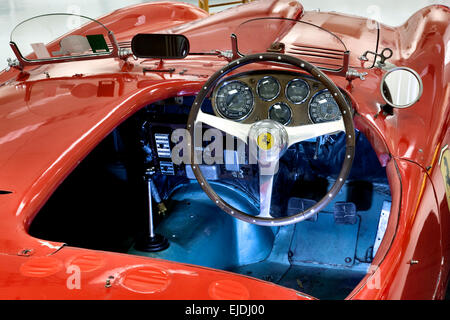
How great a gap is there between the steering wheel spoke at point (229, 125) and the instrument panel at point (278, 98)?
94 mm

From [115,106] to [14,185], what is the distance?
0.61 metres

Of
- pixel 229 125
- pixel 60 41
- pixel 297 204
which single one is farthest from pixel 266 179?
pixel 60 41

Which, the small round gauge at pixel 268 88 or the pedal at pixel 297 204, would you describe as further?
the pedal at pixel 297 204

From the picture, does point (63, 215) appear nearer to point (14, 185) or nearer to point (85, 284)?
point (14, 185)

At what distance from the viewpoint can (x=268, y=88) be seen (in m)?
1.99

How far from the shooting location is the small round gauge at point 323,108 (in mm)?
1956

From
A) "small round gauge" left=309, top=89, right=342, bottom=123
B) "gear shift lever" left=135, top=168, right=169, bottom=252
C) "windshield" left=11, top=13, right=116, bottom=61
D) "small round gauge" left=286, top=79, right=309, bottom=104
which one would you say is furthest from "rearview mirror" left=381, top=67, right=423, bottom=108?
"windshield" left=11, top=13, right=116, bottom=61

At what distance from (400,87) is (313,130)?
485 mm

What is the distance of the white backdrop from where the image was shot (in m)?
7.43

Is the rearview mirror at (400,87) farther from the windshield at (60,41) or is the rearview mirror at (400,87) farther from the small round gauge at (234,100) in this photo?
the windshield at (60,41)

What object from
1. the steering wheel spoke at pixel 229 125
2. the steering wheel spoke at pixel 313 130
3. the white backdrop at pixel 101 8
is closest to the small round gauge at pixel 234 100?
the steering wheel spoke at pixel 229 125

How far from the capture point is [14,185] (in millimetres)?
1655

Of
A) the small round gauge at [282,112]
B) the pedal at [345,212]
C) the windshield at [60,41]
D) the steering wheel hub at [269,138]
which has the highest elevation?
the windshield at [60,41]

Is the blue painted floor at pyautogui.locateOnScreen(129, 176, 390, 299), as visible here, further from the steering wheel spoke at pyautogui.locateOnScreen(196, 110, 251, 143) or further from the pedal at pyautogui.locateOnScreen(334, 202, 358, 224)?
the steering wheel spoke at pyautogui.locateOnScreen(196, 110, 251, 143)
